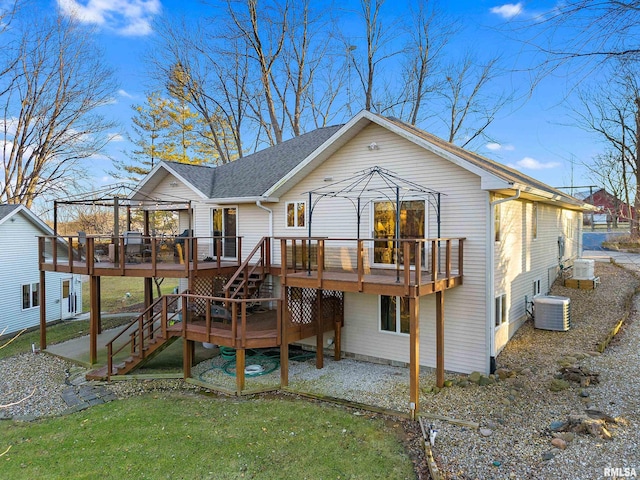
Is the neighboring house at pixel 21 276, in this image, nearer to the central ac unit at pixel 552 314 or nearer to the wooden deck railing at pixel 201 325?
the wooden deck railing at pixel 201 325

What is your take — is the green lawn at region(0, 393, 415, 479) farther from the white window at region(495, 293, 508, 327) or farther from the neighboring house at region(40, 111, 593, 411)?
the white window at region(495, 293, 508, 327)

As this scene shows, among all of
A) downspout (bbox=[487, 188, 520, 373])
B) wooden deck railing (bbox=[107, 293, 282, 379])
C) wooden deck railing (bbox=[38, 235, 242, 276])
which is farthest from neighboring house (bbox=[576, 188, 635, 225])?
wooden deck railing (bbox=[38, 235, 242, 276])

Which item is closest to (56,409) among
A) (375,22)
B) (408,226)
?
(408,226)

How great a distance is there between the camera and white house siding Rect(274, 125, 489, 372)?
29.7ft

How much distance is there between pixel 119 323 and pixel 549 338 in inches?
625

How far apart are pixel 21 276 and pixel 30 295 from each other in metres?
0.98

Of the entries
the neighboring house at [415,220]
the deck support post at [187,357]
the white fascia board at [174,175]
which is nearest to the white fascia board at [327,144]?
the neighboring house at [415,220]

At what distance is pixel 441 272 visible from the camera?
29.7 feet

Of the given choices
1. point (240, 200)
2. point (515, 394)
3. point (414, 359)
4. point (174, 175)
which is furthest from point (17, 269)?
point (515, 394)

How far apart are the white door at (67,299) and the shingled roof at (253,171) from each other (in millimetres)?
8997

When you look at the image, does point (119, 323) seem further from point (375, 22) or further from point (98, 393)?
point (375, 22)

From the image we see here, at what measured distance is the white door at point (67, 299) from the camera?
18281 millimetres

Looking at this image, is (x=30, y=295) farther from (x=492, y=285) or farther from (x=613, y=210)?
(x=613, y=210)

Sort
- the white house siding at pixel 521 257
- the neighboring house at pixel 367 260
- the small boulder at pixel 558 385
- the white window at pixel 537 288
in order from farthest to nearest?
the white window at pixel 537 288
the white house siding at pixel 521 257
the neighboring house at pixel 367 260
the small boulder at pixel 558 385
